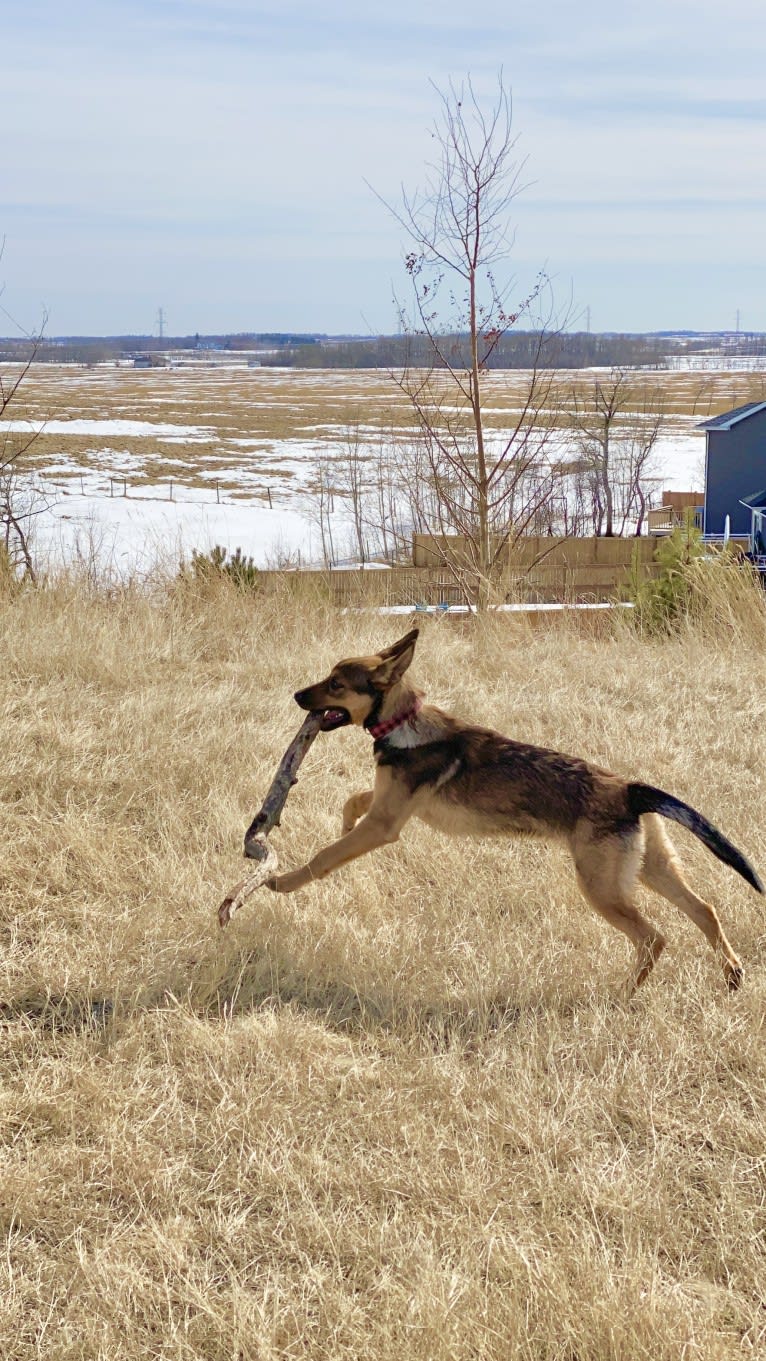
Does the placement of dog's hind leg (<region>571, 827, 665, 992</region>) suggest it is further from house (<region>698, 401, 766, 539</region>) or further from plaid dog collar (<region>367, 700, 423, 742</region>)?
house (<region>698, 401, 766, 539</region>)

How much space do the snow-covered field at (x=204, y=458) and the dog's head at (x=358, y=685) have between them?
5.89 m

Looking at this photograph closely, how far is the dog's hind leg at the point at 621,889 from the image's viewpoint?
135 inches

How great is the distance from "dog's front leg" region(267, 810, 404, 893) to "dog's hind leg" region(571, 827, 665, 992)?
0.64m

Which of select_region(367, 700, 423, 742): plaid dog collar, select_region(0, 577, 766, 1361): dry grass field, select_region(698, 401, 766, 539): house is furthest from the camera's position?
select_region(698, 401, 766, 539): house

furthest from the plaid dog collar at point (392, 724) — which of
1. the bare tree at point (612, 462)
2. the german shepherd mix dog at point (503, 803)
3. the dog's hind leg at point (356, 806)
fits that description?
the bare tree at point (612, 462)

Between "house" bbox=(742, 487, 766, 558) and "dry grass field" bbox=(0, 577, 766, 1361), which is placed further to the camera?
"house" bbox=(742, 487, 766, 558)

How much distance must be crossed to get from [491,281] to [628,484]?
43.4m

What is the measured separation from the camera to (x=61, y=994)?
11.1 ft

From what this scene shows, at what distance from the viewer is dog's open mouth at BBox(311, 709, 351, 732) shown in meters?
3.92

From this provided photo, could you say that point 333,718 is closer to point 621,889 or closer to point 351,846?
point 351,846

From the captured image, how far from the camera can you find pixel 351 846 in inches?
148

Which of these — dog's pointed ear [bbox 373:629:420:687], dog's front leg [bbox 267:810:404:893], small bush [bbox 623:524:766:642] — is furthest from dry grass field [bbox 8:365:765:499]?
dog's front leg [bbox 267:810:404:893]

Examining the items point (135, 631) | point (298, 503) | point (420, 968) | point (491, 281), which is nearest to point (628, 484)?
point (298, 503)

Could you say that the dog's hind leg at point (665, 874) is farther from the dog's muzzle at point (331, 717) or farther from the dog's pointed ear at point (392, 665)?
the dog's muzzle at point (331, 717)
